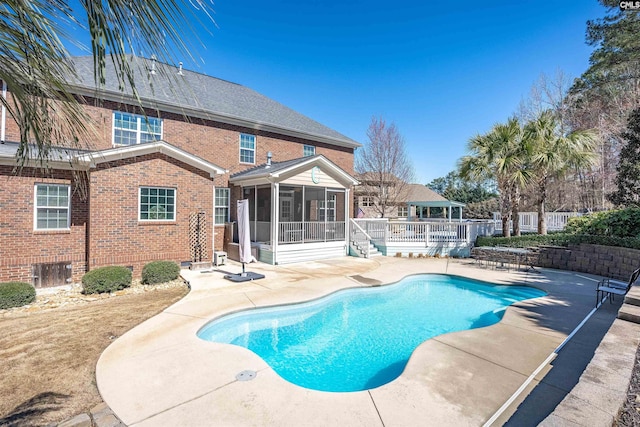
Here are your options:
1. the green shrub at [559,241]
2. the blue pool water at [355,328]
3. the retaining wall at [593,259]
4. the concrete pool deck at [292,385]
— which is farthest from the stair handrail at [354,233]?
the concrete pool deck at [292,385]

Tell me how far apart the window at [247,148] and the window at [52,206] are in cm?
795

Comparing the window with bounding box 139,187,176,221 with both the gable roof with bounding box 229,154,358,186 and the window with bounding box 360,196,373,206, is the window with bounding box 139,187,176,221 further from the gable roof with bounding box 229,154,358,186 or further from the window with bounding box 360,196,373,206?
the window with bounding box 360,196,373,206

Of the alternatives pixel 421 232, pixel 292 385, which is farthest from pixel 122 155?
pixel 421 232

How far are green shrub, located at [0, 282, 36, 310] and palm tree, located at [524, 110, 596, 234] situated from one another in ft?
63.9

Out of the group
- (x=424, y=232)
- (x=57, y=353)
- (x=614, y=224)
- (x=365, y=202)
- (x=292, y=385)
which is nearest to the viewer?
(x=292, y=385)

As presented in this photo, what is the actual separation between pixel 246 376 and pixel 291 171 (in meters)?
10.00

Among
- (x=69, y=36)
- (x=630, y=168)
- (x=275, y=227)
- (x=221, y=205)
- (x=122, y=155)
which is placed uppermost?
(x=122, y=155)

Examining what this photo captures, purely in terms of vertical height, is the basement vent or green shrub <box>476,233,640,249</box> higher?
green shrub <box>476,233,640,249</box>

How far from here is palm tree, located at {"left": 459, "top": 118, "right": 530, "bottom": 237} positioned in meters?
14.4

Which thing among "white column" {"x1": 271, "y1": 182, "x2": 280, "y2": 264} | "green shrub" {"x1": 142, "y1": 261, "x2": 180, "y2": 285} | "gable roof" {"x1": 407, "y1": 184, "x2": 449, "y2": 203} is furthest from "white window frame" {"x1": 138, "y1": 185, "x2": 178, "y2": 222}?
"gable roof" {"x1": 407, "y1": 184, "x2": 449, "y2": 203}

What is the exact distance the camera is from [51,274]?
970 cm

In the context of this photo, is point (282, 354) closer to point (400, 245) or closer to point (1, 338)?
point (1, 338)

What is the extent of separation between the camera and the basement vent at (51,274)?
9430mm

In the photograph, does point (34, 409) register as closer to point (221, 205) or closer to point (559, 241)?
point (221, 205)
